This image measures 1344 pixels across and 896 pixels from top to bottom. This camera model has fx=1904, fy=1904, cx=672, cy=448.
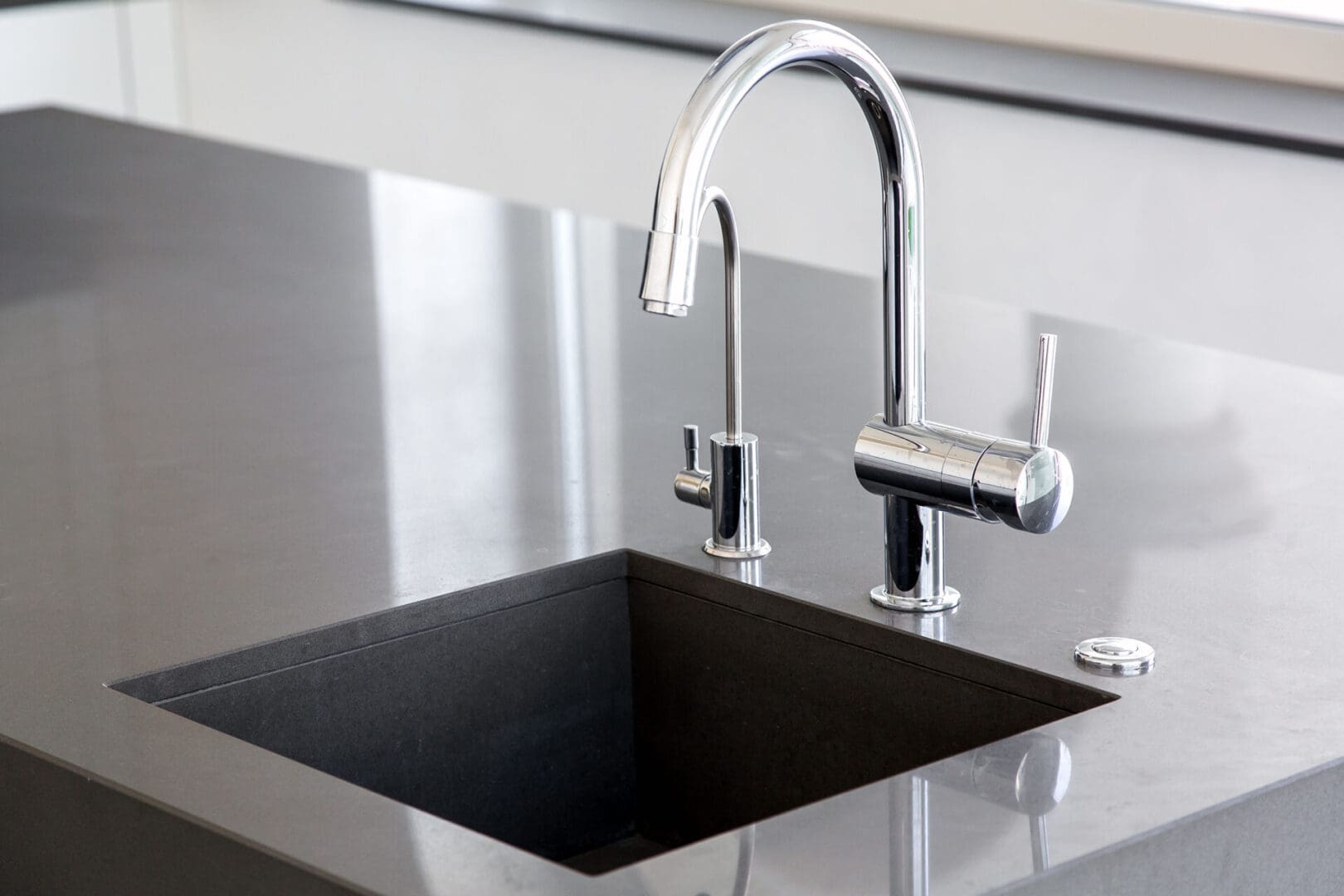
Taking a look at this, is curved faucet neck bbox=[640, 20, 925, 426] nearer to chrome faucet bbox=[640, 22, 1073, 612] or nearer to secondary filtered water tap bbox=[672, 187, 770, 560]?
chrome faucet bbox=[640, 22, 1073, 612]

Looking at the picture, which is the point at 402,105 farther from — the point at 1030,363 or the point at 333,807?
the point at 333,807

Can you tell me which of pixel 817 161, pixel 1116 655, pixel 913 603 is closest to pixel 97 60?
pixel 817 161

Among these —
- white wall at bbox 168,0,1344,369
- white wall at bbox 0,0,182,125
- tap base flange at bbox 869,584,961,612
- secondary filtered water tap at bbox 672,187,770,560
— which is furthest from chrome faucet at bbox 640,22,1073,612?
white wall at bbox 0,0,182,125

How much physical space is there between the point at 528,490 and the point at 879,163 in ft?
1.51

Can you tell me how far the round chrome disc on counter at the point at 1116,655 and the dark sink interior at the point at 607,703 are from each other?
32 mm

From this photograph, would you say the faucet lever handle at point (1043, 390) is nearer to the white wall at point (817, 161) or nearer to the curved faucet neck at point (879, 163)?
the curved faucet neck at point (879, 163)

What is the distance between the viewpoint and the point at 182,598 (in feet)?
4.00

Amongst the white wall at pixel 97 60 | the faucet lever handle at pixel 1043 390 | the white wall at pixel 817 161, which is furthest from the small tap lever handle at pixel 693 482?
the white wall at pixel 97 60

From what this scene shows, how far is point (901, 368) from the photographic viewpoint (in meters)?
1.13

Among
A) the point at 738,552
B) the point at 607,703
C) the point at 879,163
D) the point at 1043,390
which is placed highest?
the point at 879,163

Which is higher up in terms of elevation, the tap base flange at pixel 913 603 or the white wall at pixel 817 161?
the white wall at pixel 817 161

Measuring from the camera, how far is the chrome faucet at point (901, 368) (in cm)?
100

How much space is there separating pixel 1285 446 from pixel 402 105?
13.4ft

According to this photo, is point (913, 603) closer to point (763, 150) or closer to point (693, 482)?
point (693, 482)
